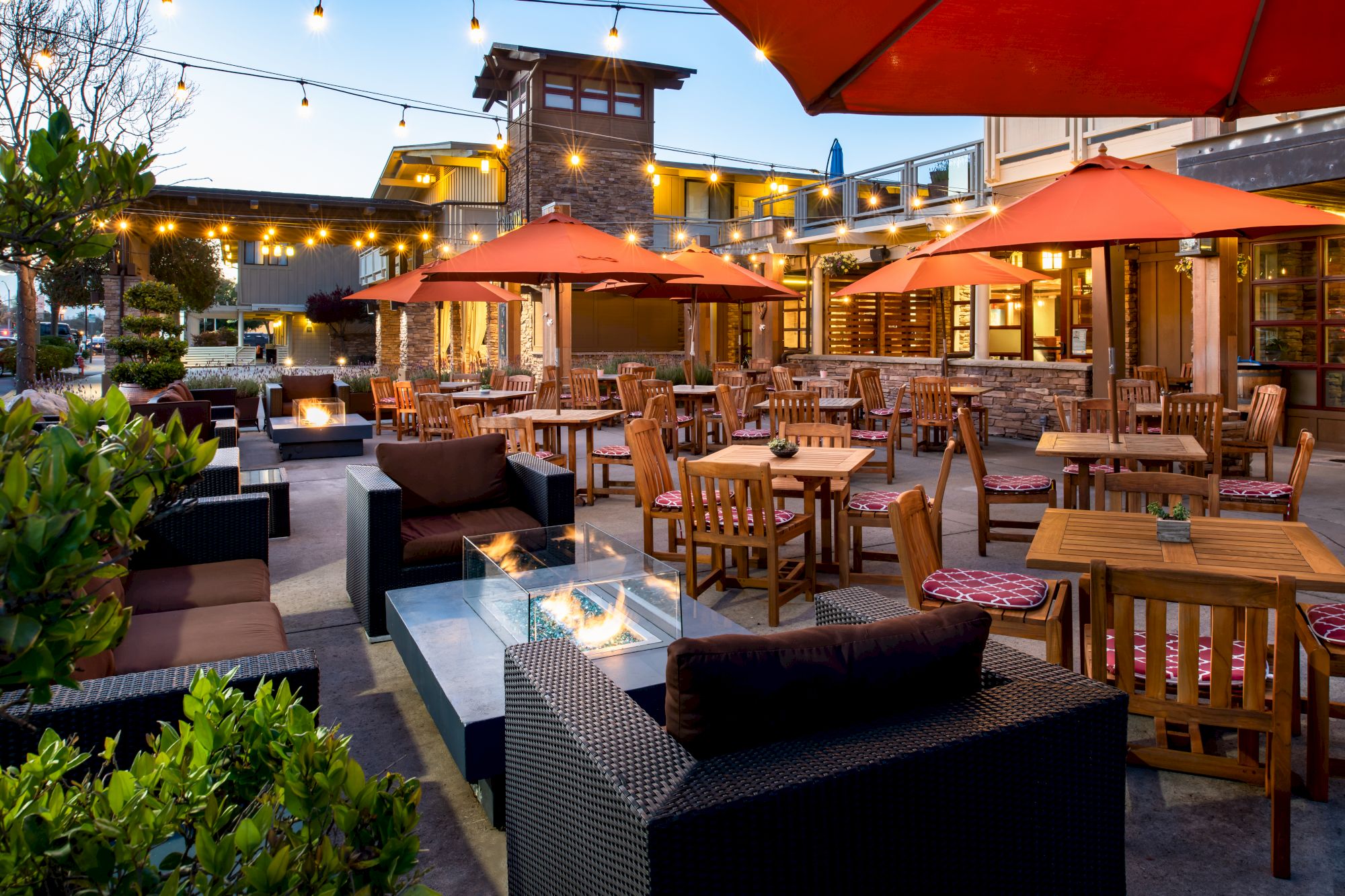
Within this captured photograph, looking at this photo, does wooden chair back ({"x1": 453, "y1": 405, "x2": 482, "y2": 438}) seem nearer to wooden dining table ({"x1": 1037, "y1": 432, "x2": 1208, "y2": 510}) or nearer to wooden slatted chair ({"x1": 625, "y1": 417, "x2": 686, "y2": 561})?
wooden slatted chair ({"x1": 625, "y1": 417, "x2": 686, "y2": 561})

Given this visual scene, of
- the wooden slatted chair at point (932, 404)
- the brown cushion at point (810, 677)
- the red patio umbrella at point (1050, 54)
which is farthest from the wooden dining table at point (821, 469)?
the wooden slatted chair at point (932, 404)

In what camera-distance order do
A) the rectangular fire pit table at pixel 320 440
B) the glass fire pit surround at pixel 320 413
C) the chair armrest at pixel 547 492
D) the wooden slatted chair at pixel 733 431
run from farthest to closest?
the glass fire pit surround at pixel 320 413
the rectangular fire pit table at pixel 320 440
the wooden slatted chair at pixel 733 431
the chair armrest at pixel 547 492

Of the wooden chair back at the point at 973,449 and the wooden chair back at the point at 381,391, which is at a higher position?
the wooden chair back at the point at 381,391

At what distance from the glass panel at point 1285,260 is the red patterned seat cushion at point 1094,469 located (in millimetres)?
6170

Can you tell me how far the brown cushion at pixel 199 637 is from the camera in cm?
296

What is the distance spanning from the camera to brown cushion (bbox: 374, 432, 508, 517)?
17.1 feet

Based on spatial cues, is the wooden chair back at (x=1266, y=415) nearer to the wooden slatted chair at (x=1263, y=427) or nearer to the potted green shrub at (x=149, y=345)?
the wooden slatted chair at (x=1263, y=427)

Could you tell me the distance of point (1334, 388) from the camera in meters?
10.9

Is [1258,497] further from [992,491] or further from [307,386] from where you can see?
[307,386]

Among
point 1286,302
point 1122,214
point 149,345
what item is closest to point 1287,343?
point 1286,302

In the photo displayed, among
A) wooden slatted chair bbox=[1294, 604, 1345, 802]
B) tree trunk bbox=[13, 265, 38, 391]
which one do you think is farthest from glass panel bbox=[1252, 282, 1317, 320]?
tree trunk bbox=[13, 265, 38, 391]

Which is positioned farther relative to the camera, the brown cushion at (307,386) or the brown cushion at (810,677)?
the brown cushion at (307,386)

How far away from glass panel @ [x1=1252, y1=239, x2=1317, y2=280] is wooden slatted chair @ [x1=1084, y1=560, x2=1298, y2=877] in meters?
10.2

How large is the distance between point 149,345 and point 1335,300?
47.2ft
